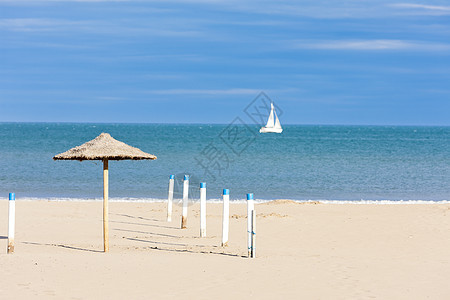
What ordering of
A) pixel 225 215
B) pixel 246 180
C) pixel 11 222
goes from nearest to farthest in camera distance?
pixel 11 222
pixel 225 215
pixel 246 180

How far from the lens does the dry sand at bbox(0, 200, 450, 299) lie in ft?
35.0

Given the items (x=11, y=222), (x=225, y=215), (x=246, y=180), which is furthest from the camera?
(x=246, y=180)

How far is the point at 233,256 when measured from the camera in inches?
545

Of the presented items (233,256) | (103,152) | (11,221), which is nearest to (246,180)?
(233,256)

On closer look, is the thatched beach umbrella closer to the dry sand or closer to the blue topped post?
the blue topped post

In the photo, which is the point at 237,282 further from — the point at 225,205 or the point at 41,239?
the point at 41,239

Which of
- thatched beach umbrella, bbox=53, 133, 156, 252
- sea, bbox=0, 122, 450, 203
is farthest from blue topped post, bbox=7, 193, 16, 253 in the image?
sea, bbox=0, 122, 450, 203

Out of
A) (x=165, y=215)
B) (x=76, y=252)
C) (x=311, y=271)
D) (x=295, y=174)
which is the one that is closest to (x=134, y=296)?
(x=311, y=271)

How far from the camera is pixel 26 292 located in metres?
10.2

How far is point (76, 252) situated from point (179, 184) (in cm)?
1967

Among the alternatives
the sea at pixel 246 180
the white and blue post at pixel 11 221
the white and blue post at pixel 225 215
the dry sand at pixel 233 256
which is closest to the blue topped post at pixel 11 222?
the white and blue post at pixel 11 221

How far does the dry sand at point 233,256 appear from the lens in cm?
1068

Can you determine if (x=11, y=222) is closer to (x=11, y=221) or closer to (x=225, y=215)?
(x=11, y=221)

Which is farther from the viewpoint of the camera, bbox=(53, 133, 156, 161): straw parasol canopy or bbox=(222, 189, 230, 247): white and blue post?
bbox=(222, 189, 230, 247): white and blue post
